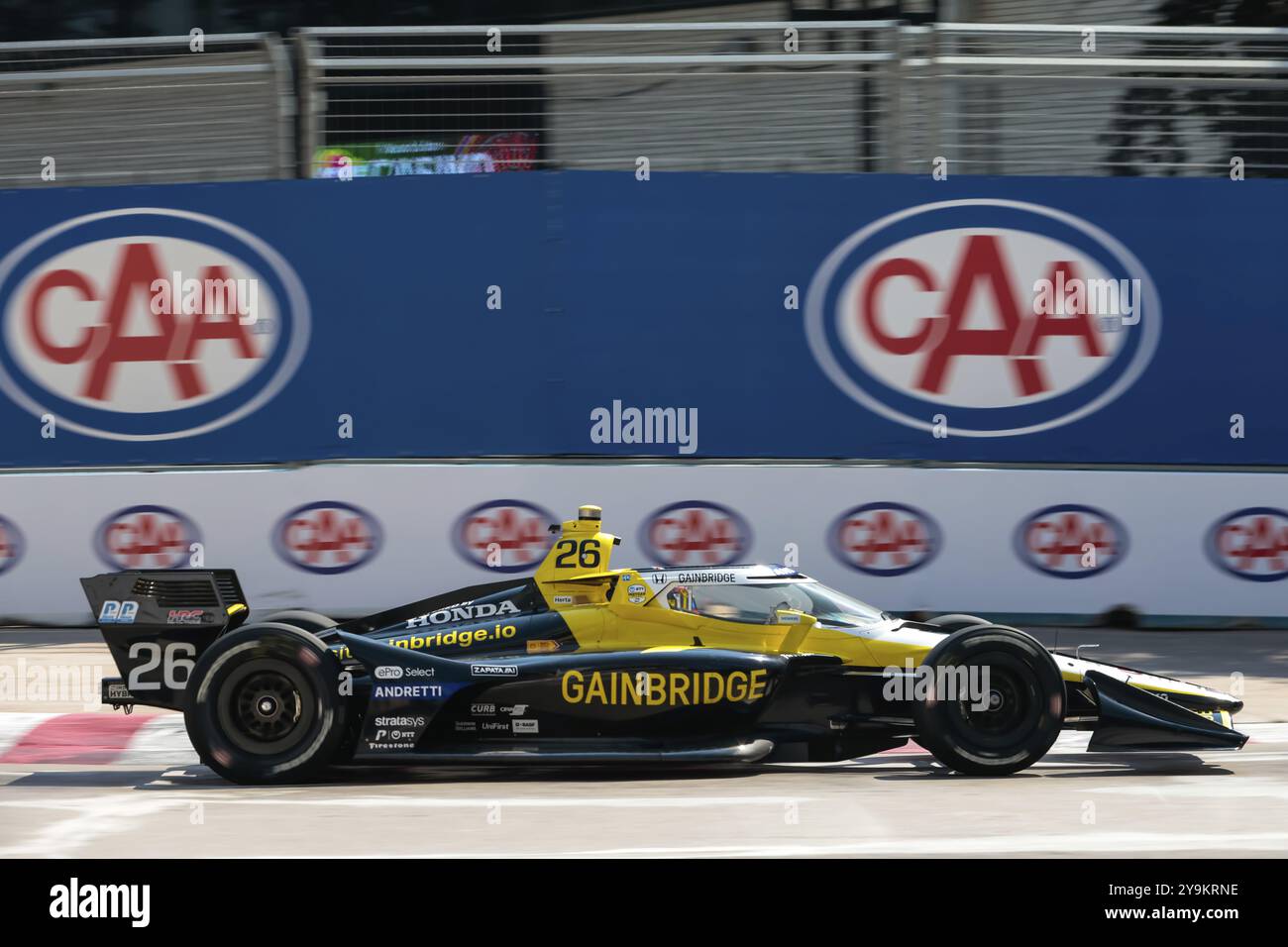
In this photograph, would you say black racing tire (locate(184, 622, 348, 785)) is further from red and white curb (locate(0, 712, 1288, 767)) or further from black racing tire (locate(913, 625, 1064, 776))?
black racing tire (locate(913, 625, 1064, 776))

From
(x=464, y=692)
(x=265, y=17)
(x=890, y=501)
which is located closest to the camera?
(x=464, y=692)

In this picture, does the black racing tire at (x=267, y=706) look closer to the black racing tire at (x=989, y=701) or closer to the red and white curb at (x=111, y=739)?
the red and white curb at (x=111, y=739)

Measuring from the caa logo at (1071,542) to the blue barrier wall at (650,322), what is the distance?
0.56 metres

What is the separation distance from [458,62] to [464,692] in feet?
22.6

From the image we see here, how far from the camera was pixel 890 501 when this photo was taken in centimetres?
1242

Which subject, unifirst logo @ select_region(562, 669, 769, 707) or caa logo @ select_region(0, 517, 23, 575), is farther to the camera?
caa logo @ select_region(0, 517, 23, 575)

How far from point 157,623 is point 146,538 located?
4911 mm

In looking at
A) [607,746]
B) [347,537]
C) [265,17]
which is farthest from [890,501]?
[265,17]

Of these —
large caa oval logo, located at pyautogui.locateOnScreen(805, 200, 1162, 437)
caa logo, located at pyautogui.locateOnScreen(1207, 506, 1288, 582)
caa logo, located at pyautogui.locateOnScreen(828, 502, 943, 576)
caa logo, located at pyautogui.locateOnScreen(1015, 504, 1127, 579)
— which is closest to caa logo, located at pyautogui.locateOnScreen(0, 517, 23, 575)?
caa logo, located at pyautogui.locateOnScreen(828, 502, 943, 576)

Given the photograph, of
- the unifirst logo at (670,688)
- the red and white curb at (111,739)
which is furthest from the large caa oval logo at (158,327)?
the unifirst logo at (670,688)

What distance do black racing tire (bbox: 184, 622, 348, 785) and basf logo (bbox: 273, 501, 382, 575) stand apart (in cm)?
497

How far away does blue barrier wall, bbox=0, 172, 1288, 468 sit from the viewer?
500 inches

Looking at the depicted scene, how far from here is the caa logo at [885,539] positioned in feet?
40.6

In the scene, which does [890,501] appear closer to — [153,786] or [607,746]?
[607,746]
